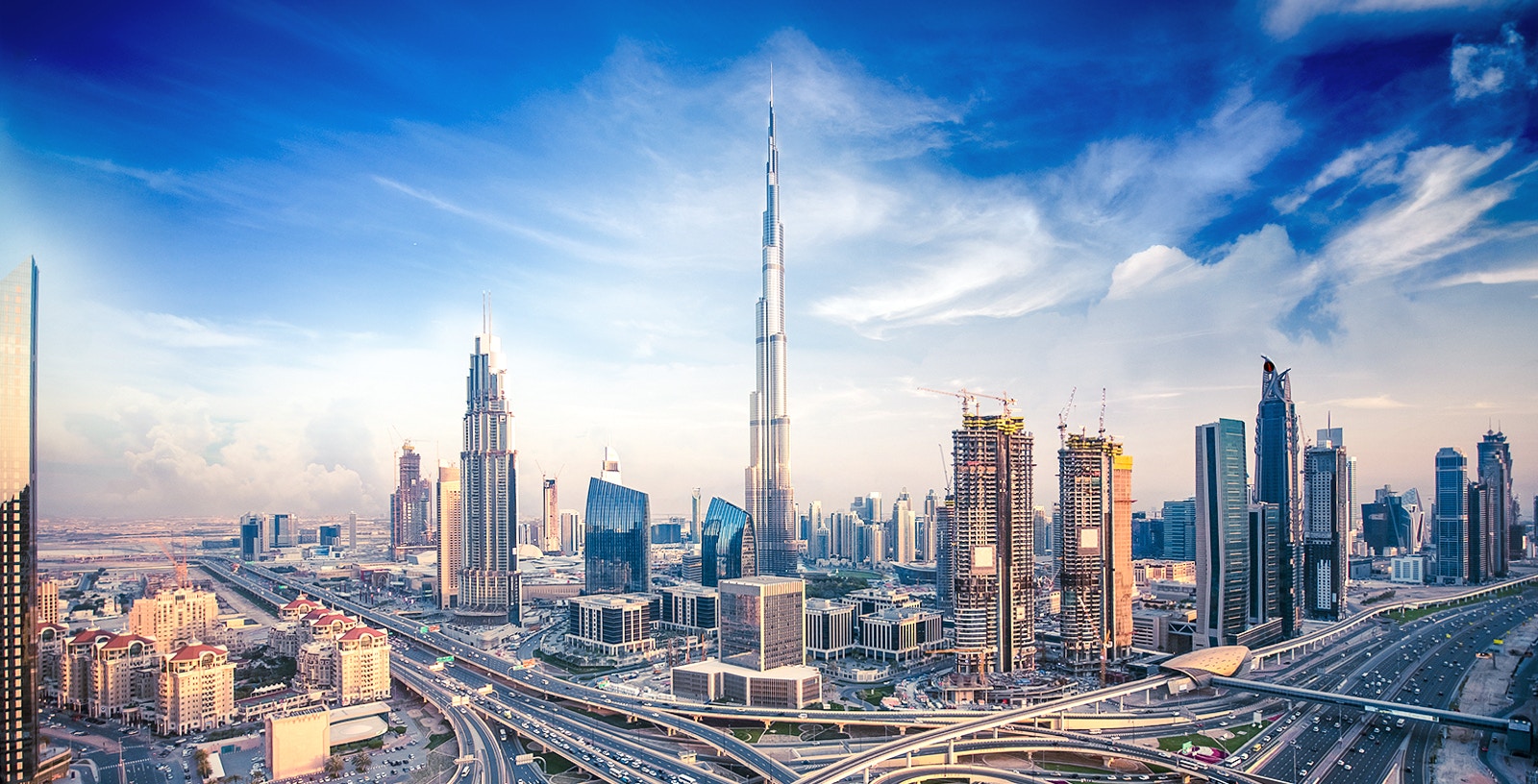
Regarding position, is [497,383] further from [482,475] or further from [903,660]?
[903,660]

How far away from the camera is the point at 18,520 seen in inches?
339

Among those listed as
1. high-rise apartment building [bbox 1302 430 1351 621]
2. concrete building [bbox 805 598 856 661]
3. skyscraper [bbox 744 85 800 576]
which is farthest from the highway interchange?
skyscraper [bbox 744 85 800 576]

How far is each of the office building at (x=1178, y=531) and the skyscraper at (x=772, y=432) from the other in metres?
16.7

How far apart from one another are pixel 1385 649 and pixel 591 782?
63.6 ft

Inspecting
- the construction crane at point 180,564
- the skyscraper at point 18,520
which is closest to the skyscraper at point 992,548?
the construction crane at point 180,564

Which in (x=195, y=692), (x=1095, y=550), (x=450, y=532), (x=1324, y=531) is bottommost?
(x=195, y=692)

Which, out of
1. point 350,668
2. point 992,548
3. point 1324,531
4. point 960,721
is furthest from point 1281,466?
point 350,668

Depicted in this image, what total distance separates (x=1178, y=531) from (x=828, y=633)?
22646 mm

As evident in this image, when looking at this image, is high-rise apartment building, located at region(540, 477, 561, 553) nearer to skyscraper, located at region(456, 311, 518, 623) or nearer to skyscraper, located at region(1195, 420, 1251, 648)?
skyscraper, located at region(456, 311, 518, 623)

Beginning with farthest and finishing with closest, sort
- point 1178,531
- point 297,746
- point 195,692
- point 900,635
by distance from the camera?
point 1178,531 → point 900,635 → point 195,692 → point 297,746

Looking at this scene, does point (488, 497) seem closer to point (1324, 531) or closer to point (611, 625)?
point (611, 625)

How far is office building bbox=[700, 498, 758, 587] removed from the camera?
1244 inches

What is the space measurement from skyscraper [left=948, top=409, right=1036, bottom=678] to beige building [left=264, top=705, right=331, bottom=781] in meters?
12.5

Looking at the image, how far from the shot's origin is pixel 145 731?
1481 cm
